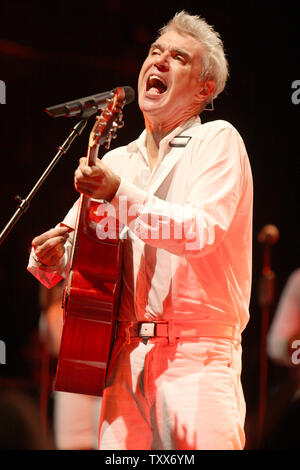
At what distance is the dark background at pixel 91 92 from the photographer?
202 inches

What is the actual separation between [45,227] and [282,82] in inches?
108

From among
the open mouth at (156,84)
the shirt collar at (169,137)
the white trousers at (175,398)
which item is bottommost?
the white trousers at (175,398)

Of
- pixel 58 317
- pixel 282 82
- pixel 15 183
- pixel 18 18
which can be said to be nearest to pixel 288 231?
pixel 282 82

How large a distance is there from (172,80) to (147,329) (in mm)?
1069

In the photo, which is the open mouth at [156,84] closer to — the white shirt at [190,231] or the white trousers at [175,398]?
the white shirt at [190,231]

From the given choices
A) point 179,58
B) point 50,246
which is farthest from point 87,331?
point 179,58

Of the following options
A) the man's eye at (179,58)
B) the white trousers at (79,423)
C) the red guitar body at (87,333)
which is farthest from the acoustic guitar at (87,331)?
the white trousers at (79,423)

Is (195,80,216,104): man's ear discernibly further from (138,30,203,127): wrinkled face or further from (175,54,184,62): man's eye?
(175,54,184,62): man's eye

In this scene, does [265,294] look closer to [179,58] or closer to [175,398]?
[179,58]

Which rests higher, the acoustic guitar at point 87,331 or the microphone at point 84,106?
the microphone at point 84,106

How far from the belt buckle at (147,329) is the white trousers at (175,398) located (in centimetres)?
3

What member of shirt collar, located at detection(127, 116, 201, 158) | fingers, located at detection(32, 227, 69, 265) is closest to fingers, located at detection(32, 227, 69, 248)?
fingers, located at detection(32, 227, 69, 265)

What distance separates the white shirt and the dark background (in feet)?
9.78

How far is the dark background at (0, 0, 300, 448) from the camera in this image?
16.8 feet
